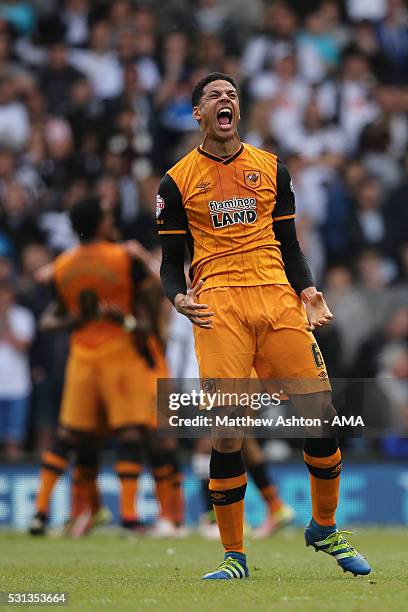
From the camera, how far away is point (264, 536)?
12.3 meters

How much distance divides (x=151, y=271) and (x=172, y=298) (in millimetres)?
4666

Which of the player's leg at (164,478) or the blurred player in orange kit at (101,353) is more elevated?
the blurred player in orange kit at (101,353)

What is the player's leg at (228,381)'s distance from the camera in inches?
289

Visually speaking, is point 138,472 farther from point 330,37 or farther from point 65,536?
point 330,37

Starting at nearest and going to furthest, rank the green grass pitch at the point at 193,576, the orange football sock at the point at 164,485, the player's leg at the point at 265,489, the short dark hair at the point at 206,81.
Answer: the green grass pitch at the point at 193,576 → the short dark hair at the point at 206,81 → the player's leg at the point at 265,489 → the orange football sock at the point at 164,485

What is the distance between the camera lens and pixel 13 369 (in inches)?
599

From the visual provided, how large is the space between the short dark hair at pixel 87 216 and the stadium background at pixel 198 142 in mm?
2636

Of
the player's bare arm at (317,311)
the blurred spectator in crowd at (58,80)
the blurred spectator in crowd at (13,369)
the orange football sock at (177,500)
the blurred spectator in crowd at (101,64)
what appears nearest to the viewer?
the player's bare arm at (317,311)

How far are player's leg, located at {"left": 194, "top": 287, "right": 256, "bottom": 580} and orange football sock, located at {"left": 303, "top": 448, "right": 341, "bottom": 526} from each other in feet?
1.34

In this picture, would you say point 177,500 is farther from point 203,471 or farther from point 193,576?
point 193,576

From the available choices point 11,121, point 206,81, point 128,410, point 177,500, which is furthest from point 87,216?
point 11,121

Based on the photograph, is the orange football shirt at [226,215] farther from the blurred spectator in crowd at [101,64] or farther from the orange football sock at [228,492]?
the blurred spectator in crowd at [101,64]

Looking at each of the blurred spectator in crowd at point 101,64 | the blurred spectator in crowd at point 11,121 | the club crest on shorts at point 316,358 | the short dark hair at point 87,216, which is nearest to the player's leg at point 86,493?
the short dark hair at point 87,216

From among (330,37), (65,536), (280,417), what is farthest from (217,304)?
(330,37)
